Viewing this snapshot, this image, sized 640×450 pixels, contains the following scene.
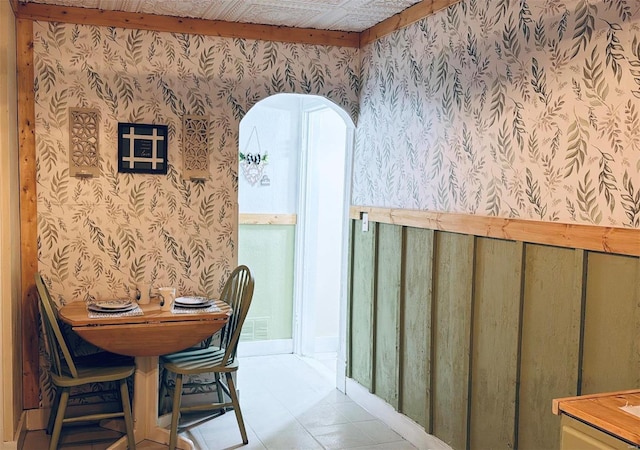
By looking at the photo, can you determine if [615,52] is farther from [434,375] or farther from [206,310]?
[206,310]

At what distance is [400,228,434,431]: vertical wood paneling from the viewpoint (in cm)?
324

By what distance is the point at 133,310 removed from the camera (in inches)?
131

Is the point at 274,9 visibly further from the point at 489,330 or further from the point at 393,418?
the point at 393,418

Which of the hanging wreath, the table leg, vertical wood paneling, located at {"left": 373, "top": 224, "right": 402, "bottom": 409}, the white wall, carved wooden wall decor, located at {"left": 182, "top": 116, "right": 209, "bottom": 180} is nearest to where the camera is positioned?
the white wall

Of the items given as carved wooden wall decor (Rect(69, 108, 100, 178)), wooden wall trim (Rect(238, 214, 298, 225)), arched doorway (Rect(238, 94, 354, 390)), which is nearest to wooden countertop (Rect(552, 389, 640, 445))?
carved wooden wall decor (Rect(69, 108, 100, 178))

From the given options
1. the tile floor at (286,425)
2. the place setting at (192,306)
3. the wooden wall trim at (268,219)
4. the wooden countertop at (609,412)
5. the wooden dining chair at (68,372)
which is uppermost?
the wooden wall trim at (268,219)

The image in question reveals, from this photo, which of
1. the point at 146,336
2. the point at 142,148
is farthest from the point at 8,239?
the point at 142,148

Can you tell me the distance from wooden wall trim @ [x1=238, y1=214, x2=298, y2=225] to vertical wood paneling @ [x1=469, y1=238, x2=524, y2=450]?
2251mm

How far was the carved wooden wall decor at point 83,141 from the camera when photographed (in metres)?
3.49

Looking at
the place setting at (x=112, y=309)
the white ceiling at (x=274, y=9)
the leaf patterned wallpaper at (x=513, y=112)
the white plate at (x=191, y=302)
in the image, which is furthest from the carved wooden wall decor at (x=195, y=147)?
the leaf patterned wallpaper at (x=513, y=112)

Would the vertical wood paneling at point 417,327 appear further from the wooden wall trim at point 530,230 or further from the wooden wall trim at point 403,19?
the wooden wall trim at point 403,19

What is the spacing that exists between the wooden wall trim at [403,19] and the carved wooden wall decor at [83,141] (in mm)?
1573

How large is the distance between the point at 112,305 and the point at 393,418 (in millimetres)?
1563

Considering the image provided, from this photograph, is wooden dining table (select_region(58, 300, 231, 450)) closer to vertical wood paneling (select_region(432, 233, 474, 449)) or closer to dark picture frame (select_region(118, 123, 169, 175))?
dark picture frame (select_region(118, 123, 169, 175))
